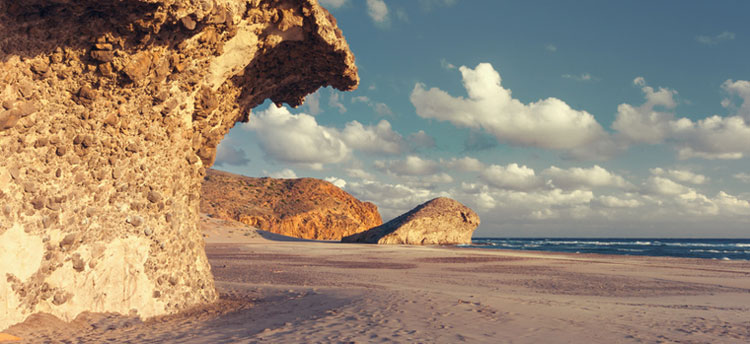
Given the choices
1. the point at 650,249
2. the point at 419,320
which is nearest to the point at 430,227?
the point at 650,249

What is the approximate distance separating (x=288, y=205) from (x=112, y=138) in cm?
6248

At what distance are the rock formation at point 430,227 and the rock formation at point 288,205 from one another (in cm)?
2039

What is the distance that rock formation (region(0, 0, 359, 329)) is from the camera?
18.9 feet

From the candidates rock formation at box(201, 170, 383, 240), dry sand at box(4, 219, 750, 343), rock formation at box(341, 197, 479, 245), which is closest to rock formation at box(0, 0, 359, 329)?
dry sand at box(4, 219, 750, 343)

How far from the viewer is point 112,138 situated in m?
6.68

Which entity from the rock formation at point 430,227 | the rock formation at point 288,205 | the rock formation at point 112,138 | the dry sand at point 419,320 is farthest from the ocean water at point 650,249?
the rock formation at point 112,138

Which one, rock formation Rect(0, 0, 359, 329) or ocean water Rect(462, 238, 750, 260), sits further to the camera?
ocean water Rect(462, 238, 750, 260)

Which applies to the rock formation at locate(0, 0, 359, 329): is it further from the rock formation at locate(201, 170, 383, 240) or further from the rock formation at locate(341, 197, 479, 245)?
the rock formation at locate(201, 170, 383, 240)

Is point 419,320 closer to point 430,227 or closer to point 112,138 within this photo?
point 112,138

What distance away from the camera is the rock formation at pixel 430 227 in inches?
1719

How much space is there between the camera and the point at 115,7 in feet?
18.5

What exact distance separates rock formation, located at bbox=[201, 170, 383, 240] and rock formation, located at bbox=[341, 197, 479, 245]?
2039 centimetres

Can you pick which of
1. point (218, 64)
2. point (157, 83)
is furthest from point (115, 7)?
point (218, 64)

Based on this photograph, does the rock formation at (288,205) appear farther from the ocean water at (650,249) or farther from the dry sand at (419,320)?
the dry sand at (419,320)
